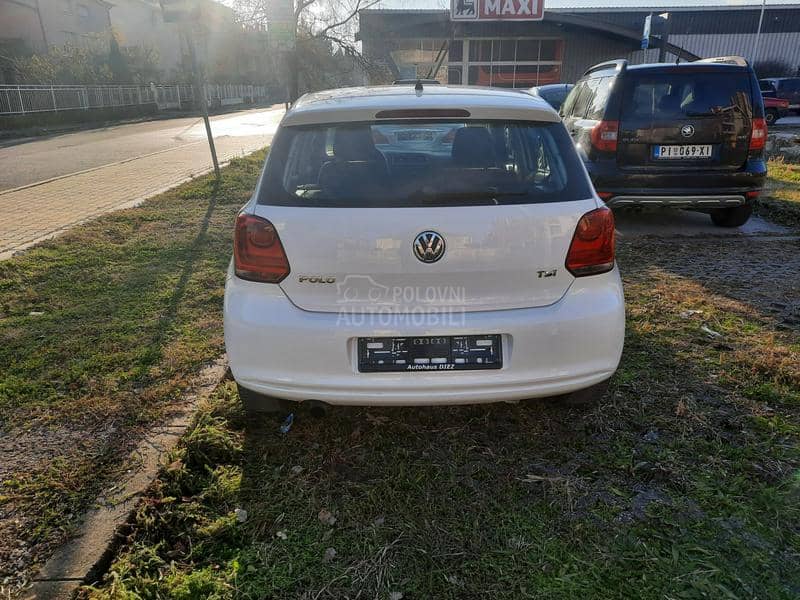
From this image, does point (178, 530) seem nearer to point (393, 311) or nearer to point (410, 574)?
point (410, 574)

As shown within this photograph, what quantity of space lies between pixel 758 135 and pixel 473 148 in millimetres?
5256

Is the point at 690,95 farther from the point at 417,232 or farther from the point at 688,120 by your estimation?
the point at 417,232

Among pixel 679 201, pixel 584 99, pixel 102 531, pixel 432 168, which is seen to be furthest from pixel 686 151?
pixel 102 531

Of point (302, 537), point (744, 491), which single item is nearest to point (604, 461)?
point (744, 491)

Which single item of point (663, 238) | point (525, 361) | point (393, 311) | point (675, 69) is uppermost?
point (675, 69)

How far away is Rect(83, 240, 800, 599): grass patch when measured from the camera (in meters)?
2.17

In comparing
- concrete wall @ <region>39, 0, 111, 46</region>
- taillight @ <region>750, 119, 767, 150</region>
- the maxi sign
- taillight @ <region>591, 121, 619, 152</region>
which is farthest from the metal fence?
taillight @ <region>750, 119, 767, 150</region>

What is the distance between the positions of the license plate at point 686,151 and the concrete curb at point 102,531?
5760 millimetres

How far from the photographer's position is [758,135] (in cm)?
660

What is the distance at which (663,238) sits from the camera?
6984mm

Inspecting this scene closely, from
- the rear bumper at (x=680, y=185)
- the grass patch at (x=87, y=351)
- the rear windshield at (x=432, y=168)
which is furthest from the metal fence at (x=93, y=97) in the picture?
the rear windshield at (x=432, y=168)

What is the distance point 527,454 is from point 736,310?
2.69m

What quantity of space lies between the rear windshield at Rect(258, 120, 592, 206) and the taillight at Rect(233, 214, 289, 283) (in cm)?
13

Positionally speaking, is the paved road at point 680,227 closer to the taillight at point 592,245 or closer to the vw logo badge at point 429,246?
the taillight at point 592,245
